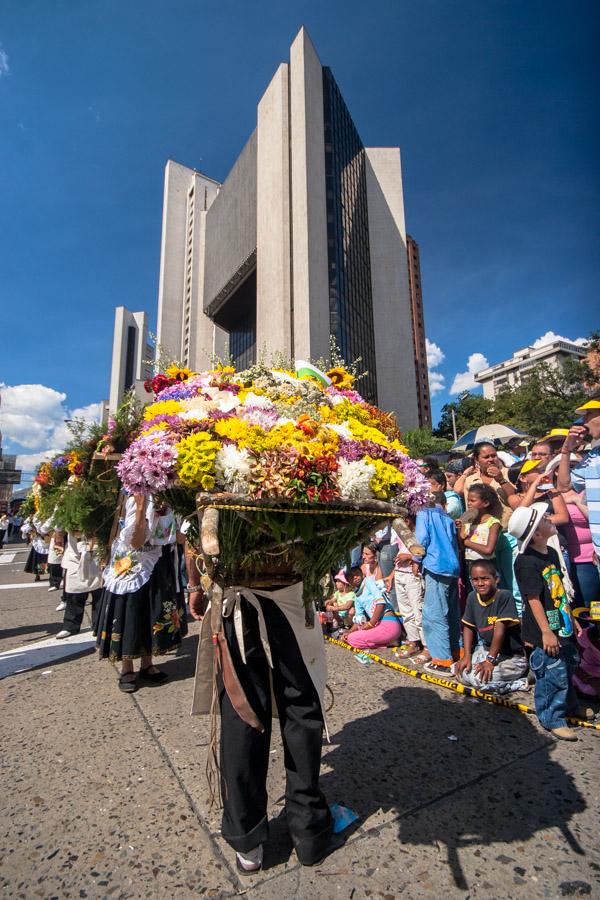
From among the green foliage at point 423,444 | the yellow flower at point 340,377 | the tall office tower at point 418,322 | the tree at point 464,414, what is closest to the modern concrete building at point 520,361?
the tall office tower at point 418,322

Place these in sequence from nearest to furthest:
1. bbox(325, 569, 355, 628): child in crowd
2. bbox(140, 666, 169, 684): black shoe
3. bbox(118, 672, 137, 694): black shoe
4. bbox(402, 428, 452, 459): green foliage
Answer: bbox(118, 672, 137, 694): black shoe
bbox(140, 666, 169, 684): black shoe
bbox(325, 569, 355, 628): child in crowd
bbox(402, 428, 452, 459): green foliage

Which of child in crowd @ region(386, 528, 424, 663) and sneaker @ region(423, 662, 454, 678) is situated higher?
child in crowd @ region(386, 528, 424, 663)

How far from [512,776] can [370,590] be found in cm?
299

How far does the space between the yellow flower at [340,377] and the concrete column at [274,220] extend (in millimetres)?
30660

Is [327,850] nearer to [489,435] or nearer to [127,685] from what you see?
[127,685]

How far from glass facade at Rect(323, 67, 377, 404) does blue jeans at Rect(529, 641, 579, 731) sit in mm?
34522

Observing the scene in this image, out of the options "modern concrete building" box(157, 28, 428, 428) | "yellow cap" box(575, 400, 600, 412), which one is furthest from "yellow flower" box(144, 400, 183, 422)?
"modern concrete building" box(157, 28, 428, 428)

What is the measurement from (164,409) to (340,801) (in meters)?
2.12

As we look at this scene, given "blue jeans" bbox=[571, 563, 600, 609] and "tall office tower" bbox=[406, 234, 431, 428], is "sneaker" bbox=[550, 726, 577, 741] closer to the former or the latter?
"blue jeans" bbox=[571, 563, 600, 609]

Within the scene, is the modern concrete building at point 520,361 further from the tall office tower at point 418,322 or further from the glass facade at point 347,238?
the glass facade at point 347,238

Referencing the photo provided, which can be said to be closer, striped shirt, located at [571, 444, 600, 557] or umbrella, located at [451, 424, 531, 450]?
striped shirt, located at [571, 444, 600, 557]

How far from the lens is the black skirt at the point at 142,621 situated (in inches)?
144

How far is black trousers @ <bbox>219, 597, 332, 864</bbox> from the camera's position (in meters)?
1.76

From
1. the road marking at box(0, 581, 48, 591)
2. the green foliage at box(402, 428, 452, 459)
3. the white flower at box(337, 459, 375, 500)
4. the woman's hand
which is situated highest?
the green foliage at box(402, 428, 452, 459)
